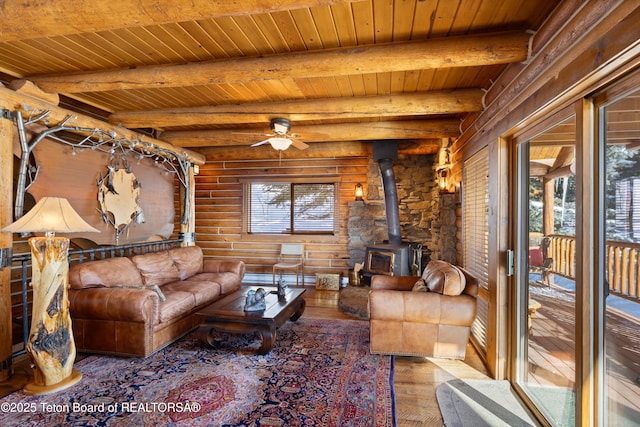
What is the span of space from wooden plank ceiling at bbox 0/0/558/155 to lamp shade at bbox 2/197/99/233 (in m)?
1.14

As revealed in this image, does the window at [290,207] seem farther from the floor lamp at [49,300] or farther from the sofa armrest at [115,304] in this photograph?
the floor lamp at [49,300]

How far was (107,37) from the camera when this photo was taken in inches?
90.1

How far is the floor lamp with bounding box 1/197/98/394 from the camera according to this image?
241cm

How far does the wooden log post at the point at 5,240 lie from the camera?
258cm

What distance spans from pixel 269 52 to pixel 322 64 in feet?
1.52

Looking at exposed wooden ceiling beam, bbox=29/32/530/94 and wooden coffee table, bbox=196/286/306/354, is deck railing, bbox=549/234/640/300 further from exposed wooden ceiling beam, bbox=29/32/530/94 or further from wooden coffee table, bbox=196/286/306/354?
wooden coffee table, bbox=196/286/306/354

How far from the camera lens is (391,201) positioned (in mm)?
5246

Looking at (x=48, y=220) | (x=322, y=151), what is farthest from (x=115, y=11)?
(x=322, y=151)

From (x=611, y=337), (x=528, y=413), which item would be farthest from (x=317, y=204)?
(x=611, y=337)

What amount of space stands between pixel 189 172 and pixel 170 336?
3167 mm

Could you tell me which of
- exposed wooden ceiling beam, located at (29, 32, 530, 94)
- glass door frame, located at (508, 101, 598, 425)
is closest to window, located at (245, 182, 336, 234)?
exposed wooden ceiling beam, located at (29, 32, 530, 94)

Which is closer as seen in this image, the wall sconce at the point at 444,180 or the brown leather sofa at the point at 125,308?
the brown leather sofa at the point at 125,308

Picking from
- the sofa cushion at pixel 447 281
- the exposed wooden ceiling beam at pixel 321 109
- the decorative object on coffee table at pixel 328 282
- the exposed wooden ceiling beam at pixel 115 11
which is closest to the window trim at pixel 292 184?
the decorative object on coffee table at pixel 328 282

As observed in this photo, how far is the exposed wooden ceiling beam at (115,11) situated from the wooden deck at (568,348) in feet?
6.71
